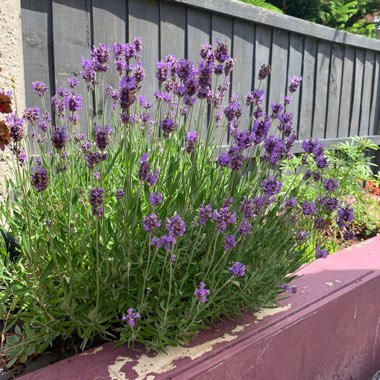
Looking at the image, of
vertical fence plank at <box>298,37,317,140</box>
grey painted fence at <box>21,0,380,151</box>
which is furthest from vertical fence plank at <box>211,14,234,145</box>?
vertical fence plank at <box>298,37,317,140</box>

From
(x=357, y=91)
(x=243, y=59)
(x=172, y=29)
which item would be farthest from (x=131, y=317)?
(x=357, y=91)

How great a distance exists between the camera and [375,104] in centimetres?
629

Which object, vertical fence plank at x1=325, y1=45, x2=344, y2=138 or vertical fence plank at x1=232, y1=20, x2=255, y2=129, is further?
vertical fence plank at x1=325, y1=45, x2=344, y2=138

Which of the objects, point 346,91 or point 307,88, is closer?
point 307,88

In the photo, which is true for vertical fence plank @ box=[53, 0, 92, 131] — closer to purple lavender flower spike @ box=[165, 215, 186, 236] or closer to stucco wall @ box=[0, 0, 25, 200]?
stucco wall @ box=[0, 0, 25, 200]

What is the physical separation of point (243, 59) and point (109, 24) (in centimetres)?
156

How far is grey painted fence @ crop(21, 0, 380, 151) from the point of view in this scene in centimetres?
275

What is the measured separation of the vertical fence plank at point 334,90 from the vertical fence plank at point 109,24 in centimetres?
307

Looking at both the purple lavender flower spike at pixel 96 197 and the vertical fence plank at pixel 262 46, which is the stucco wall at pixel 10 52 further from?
the vertical fence plank at pixel 262 46

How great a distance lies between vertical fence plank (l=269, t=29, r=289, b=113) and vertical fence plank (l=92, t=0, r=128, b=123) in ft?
6.22

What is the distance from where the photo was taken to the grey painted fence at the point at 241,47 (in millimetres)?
2750

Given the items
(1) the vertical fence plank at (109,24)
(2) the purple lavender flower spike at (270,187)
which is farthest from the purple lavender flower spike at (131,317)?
(1) the vertical fence plank at (109,24)

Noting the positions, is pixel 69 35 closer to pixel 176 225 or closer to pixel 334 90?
pixel 176 225

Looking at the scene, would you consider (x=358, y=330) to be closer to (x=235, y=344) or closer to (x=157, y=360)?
(x=235, y=344)
